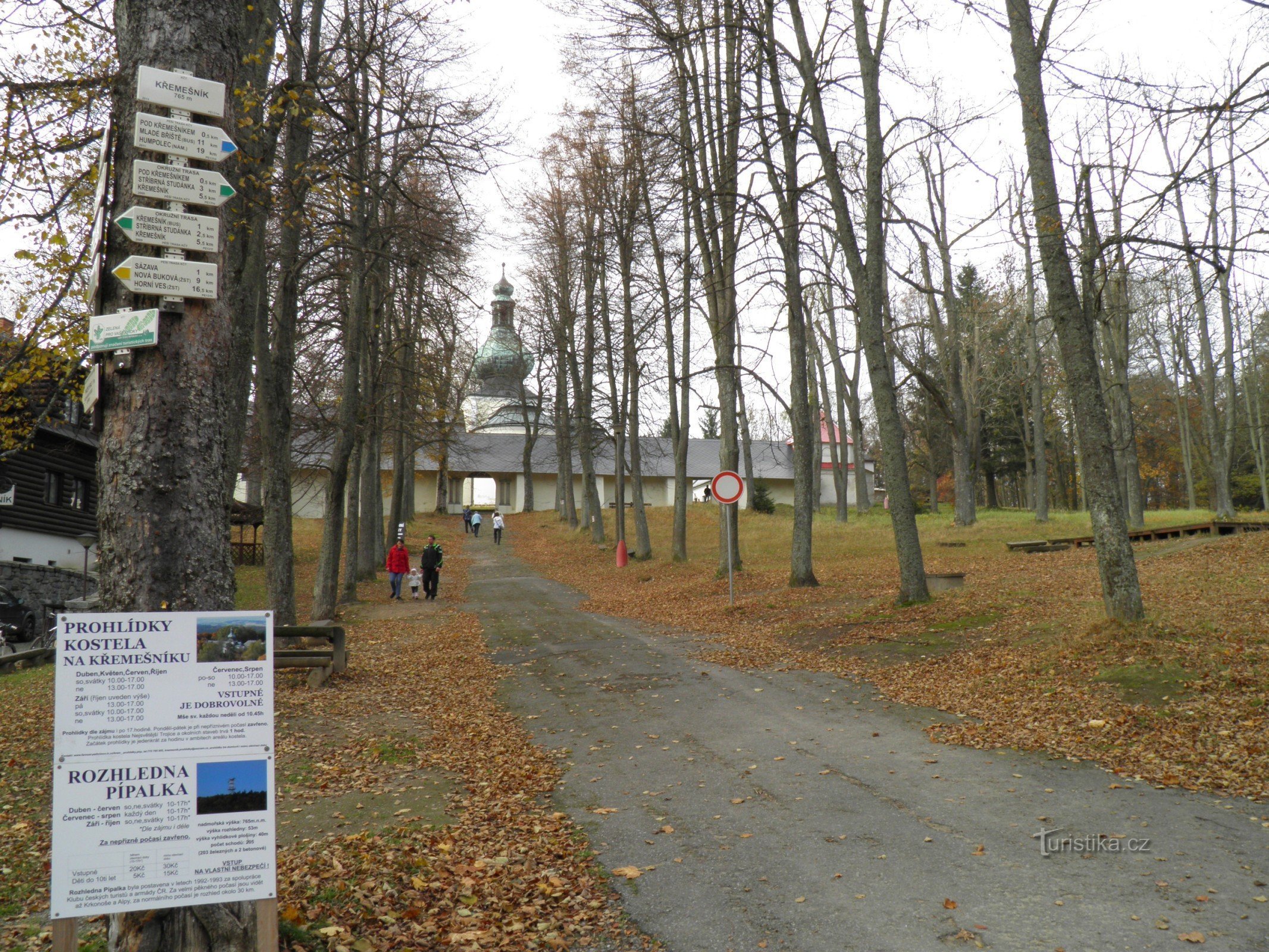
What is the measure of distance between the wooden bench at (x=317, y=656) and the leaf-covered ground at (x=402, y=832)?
192mm

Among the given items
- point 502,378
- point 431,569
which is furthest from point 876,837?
point 502,378

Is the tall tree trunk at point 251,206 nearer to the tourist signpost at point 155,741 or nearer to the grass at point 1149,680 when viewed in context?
the tourist signpost at point 155,741

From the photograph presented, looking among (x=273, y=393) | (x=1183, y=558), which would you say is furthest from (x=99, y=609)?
(x=1183, y=558)

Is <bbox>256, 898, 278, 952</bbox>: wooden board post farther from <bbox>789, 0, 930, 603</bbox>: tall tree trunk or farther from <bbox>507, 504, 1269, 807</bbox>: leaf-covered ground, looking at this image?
<bbox>789, 0, 930, 603</bbox>: tall tree trunk

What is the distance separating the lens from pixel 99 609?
324cm

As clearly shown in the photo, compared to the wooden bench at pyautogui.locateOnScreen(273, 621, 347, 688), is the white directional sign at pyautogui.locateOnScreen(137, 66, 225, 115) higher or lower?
higher

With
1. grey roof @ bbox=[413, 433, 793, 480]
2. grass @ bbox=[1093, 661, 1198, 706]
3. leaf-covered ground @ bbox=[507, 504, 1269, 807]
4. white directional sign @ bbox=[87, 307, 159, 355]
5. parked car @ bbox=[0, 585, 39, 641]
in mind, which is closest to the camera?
white directional sign @ bbox=[87, 307, 159, 355]

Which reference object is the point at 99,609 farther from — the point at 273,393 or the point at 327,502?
the point at 327,502

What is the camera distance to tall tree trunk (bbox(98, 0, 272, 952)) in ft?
10.6

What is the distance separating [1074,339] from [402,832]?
330 inches

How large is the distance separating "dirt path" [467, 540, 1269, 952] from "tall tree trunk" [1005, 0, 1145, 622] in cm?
306

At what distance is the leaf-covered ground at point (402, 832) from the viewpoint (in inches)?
159

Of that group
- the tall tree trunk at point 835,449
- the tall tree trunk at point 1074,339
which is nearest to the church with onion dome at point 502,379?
the tall tree trunk at point 835,449

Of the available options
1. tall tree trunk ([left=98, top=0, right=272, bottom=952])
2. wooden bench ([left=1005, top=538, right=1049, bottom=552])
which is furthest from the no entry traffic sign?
tall tree trunk ([left=98, top=0, right=272, bottom=952])
